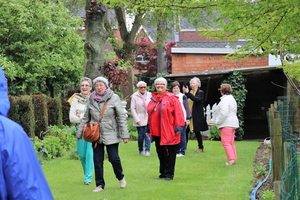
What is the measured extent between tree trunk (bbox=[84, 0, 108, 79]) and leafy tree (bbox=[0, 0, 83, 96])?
7.72 metres

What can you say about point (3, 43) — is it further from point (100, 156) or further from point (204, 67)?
point (100, 156)

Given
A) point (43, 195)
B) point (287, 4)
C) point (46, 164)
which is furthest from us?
point (46, 164)

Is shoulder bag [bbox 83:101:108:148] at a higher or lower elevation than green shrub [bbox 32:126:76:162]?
higher

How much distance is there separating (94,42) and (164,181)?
15.4ft

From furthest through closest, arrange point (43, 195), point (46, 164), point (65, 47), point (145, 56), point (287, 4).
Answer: point (145, 56), point (65, 47), point (46, 164), point (287, 4), point (43, 195)

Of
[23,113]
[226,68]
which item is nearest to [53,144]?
[23,113]

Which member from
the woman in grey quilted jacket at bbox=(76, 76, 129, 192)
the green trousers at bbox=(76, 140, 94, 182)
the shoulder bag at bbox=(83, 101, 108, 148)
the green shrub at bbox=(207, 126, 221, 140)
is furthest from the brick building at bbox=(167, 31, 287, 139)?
the shoulder bag at bbox=(83, 101, 108, 148)

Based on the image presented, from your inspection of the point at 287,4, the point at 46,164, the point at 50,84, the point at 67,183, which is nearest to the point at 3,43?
the point at 50,84

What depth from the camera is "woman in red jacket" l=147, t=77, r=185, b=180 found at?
896 cm

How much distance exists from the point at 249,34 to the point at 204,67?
14.0 m

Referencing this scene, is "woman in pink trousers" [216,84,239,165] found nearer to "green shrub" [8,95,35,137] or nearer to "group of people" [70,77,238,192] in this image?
"group of people" [70,77,238,192]

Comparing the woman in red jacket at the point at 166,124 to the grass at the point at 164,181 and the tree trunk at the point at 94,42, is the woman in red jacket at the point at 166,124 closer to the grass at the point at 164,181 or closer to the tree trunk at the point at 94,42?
the grass at the point at 164,181

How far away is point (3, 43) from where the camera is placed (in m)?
22.2

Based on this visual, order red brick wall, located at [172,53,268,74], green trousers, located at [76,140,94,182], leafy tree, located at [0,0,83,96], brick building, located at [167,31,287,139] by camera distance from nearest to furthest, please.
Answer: green trousers, located at [76,140,94,182] < leafy tree, located at [0,0,83,96] < brick building, located at [167,31,287,139] < red brick wall, located at [172,53,268,74]
